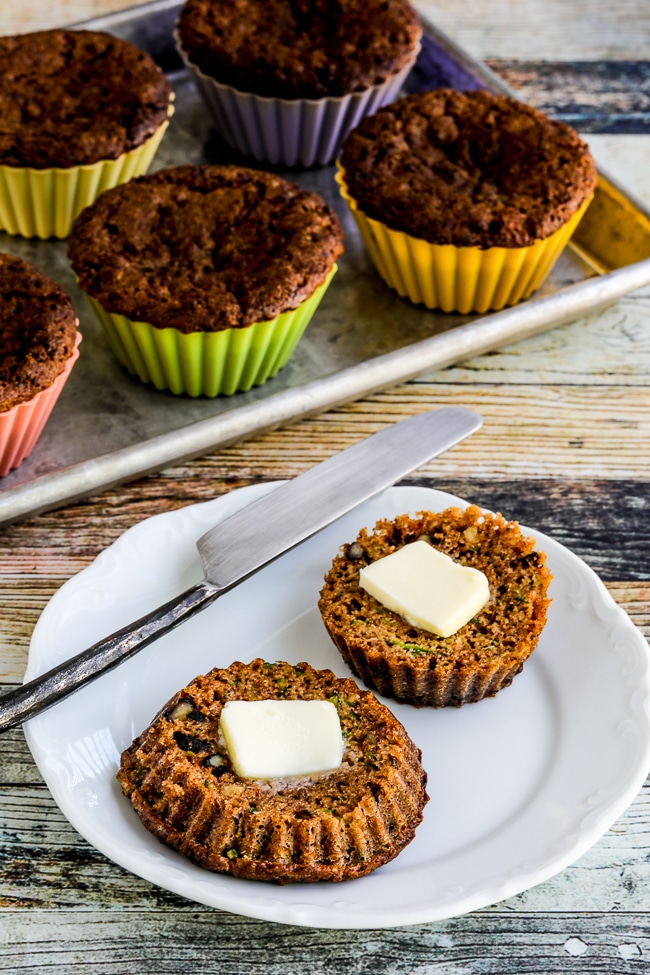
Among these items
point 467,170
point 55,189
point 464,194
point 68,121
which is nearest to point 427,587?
point 464,194

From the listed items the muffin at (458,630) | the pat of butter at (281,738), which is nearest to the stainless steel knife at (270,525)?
the muffin at (458,630)

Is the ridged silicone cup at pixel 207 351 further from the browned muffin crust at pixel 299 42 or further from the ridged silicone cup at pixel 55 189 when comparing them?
the browned muffin crust at pixel 299 42

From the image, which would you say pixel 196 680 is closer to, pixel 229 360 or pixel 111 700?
pixel 111 700

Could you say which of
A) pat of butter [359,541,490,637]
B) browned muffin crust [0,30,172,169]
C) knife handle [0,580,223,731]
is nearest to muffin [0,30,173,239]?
Result: browned muffin crust [0,30,172,169]

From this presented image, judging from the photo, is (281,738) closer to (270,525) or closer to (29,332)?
(270,525)

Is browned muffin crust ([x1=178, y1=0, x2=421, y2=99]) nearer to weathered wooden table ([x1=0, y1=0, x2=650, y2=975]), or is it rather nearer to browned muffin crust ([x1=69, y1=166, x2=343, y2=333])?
browned muffin crust ([x1=69, y1=166, x2=343, y2=333])

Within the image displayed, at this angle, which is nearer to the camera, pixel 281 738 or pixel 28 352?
pixel 281 738
